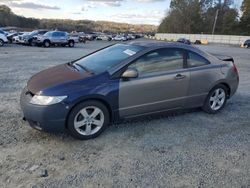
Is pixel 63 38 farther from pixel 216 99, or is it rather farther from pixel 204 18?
pixel 204 18

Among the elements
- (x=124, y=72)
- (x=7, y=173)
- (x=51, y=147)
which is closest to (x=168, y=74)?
(x=124, y=72)

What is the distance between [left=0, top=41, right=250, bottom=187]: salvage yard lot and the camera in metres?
3.22

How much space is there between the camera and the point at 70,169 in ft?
11.1

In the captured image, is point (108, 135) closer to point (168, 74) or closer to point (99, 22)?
point (168, 74)

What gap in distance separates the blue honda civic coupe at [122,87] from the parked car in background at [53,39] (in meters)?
21.0

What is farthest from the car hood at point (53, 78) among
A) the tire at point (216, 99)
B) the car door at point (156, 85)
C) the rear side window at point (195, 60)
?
the tire at point (216, 99)

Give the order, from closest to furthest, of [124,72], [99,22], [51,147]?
[51,147]
[124,72]
[99,22]

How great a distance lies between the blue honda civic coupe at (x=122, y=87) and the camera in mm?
3980

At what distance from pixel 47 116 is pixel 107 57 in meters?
1.72

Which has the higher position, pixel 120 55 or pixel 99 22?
pixel 120 55

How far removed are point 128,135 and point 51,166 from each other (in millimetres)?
1444

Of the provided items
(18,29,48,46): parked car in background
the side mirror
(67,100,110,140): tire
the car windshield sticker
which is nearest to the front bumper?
(67,100,110,140): tire

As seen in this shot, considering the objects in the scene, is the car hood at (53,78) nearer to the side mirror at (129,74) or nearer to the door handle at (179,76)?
the side mirror at (129,74)

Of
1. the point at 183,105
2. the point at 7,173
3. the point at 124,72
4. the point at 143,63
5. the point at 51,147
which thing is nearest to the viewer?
the point at 7,173
